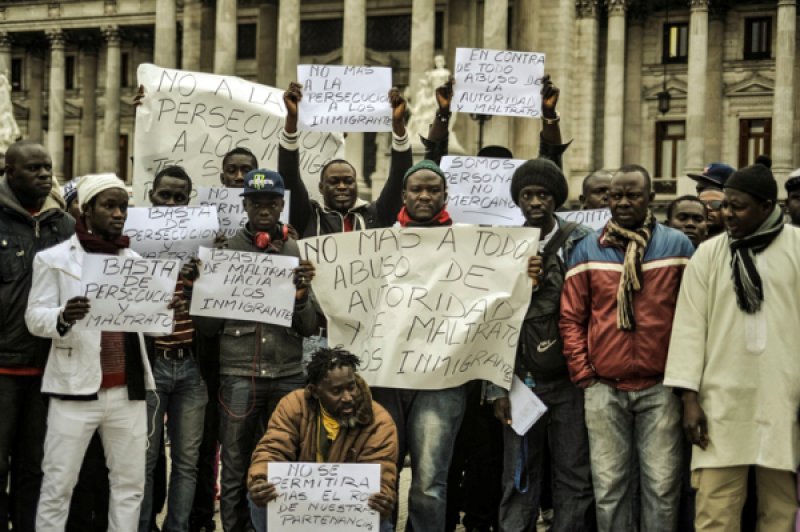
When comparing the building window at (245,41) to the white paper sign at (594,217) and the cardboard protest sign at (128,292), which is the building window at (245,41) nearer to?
the white paper sign at (594,217)

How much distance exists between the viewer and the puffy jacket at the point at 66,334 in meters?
8.09

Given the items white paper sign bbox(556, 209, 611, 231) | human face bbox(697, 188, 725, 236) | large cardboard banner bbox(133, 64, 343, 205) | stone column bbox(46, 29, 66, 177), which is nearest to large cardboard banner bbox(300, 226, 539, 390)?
white paper sign bbox(556, 209, 611, 231)

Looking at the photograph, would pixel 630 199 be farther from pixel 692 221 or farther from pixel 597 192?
pixel 597 192

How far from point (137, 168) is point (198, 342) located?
98.9 inches

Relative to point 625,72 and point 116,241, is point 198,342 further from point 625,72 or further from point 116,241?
point 625,72

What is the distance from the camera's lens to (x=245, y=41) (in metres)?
51.2

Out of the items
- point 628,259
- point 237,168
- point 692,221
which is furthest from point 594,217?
point 237,168

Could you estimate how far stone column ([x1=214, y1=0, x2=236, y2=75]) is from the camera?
46594 millimetres

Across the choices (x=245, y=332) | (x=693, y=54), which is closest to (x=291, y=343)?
(x=245, y=332)

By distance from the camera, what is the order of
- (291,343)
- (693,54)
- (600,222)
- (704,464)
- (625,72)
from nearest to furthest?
(704,464), (291,343), (600,222), (693,54), (625,72)

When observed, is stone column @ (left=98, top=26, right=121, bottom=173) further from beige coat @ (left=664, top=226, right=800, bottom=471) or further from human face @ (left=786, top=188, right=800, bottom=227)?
beige coat @ (left=664, top=226, right=800, bottom=471)

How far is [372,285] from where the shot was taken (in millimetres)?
8812

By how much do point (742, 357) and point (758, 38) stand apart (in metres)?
38.9

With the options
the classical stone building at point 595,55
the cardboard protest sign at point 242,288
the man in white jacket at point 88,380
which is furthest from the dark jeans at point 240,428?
the classical stone building at point 595,55
